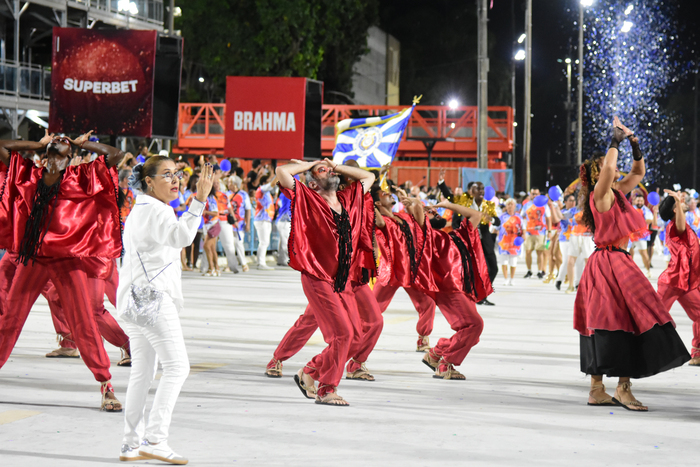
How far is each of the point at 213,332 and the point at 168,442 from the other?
513 centimetres

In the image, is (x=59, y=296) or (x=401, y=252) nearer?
(x=59, y=296)

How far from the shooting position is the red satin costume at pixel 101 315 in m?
7.23

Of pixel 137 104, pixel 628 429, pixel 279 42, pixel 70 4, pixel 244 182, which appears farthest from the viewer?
pixel 279 42

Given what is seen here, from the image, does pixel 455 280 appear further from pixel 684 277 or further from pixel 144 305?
pixel 144 305

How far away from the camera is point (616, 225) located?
22.8 feet

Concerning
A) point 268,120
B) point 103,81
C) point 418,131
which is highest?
point 418,131

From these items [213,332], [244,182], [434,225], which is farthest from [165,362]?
[244,182]

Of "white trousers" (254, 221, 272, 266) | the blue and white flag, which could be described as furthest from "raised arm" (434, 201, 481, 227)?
"white trousers" (254, 221, 272, 266)

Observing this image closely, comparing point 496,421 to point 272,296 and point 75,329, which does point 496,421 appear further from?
point 272,296

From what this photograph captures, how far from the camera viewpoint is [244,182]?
21297mm

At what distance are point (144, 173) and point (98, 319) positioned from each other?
2.79 m

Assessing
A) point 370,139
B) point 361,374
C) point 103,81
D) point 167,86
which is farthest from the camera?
point 370,139

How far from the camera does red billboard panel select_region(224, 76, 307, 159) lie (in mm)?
19703

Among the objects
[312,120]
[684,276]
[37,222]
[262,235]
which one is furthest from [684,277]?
[262,235]
